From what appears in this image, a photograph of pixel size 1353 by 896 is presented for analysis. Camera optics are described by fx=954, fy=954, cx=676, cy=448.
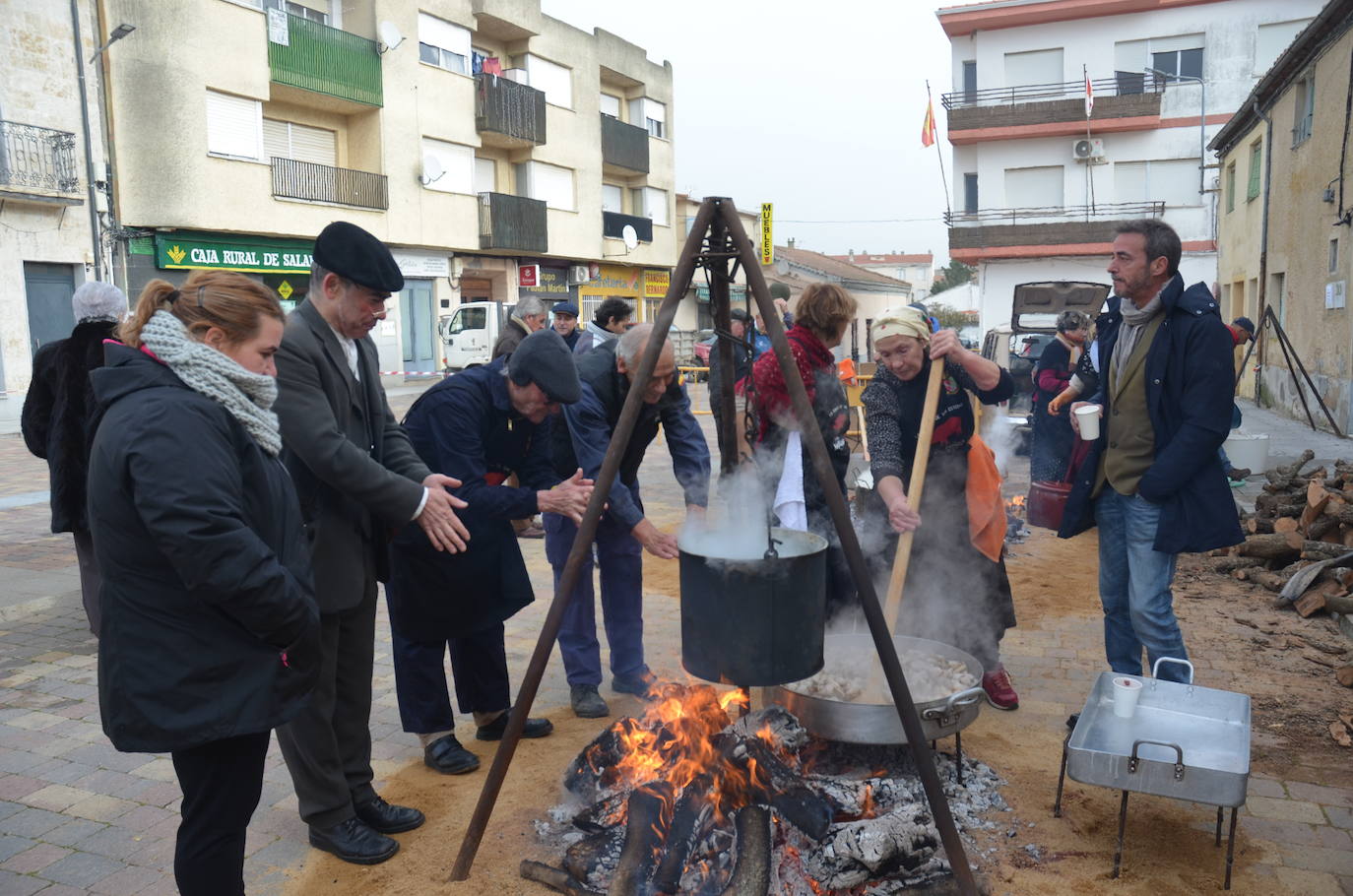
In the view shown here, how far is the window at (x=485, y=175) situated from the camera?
26.8m

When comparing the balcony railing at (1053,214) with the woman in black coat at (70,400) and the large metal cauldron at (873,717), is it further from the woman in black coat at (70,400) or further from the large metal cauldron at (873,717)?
the large metal cauldron at (873,717)

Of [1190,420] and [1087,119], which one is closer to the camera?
[1190,420]

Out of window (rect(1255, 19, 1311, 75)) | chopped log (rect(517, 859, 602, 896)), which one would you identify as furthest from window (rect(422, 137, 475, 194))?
window (rect(1255, 19, 1311, 75))

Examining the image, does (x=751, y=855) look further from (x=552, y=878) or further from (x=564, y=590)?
(x=564, y=590)

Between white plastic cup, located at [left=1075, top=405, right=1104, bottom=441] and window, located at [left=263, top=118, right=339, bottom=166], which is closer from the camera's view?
white plastic cup, located at [left=1075, top=405, right=1104, bottom=441]

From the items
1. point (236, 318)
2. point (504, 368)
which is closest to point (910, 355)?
point (504, 368)

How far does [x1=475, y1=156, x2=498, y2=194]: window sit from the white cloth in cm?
2363

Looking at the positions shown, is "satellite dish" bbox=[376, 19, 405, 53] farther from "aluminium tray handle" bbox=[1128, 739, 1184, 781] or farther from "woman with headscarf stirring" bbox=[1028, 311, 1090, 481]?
"aluminium tray handle" bbox=[1128, 739, 1184, 781]

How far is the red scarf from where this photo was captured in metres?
4.46

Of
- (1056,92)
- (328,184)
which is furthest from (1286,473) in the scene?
(1056,92)

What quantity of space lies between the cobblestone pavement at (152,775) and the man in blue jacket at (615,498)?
1.06 ft

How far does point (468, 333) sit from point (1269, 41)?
25266 mm

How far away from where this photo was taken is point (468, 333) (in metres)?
24.6

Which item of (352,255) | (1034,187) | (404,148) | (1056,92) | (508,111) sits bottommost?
(352,255)
